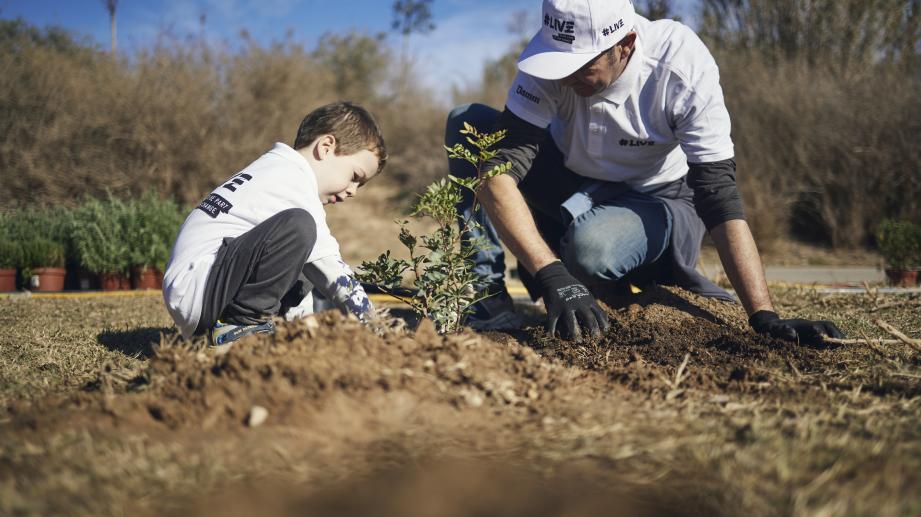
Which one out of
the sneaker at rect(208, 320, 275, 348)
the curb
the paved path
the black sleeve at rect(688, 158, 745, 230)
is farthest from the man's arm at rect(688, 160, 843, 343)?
the paved path

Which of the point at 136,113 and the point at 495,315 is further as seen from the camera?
the point at 136,113

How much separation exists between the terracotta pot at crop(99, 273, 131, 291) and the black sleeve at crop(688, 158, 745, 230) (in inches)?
205

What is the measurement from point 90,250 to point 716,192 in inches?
214

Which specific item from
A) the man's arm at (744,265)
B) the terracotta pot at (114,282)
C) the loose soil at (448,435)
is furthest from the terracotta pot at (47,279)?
the man's arm at (744,265)

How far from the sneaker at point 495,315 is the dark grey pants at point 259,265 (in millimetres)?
1202

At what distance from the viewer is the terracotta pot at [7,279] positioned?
18.8ft

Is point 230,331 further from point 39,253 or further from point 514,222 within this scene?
point 39,253

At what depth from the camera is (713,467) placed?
1.44 meters

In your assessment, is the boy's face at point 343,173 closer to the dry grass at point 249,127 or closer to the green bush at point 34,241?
the green bush at point 34,241

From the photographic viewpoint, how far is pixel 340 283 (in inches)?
109

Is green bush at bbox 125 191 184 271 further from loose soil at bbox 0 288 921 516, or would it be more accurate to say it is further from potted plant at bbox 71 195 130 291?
loose soil at bbox 0 288 921 516

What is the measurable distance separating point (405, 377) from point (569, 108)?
7.29 ft

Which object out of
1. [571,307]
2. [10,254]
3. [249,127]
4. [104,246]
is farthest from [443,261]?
[249,127]

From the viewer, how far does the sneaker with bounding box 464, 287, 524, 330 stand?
11.9 feet
